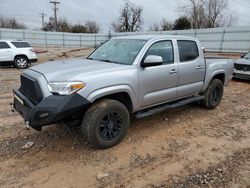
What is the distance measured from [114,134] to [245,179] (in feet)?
6.52

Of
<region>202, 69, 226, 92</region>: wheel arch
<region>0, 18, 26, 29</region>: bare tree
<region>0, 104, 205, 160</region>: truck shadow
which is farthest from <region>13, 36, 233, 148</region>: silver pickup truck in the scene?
<region>0, 18, 26, 29</region>: bare tree

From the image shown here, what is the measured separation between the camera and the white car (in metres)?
13.6

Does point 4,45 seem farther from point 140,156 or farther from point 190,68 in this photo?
point 140,156

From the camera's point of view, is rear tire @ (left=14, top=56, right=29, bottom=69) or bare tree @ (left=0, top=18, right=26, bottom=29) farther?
bare tree @ (left=0, top=18, right=26, bottom=29)

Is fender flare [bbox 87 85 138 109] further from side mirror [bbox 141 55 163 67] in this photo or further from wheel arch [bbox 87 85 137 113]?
side mirror [bbox 141 55 163 67]

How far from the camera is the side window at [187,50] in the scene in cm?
493

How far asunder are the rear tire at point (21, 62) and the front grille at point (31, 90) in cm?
1100

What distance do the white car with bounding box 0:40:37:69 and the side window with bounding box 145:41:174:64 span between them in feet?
38.1

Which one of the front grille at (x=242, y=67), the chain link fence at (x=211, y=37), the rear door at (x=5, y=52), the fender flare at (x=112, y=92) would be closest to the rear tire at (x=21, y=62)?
the rear door at (x=5, y=52)

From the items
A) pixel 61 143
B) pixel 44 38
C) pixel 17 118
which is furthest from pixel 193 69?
pixel 44 38

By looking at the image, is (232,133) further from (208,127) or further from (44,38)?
(44,38)

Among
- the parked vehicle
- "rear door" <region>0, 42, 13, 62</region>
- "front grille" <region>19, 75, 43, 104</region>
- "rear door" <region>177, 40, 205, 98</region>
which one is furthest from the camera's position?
"rear door" <region>0, 42, 13, 62</region>

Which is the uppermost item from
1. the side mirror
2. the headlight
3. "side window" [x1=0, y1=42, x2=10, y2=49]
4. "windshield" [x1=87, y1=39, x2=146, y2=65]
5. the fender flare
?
"side window" [x1=0, y1=42, x2=10, y2=49]

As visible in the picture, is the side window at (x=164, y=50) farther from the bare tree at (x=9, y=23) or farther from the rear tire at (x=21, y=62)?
the bare tree at (x=9, y=23)
